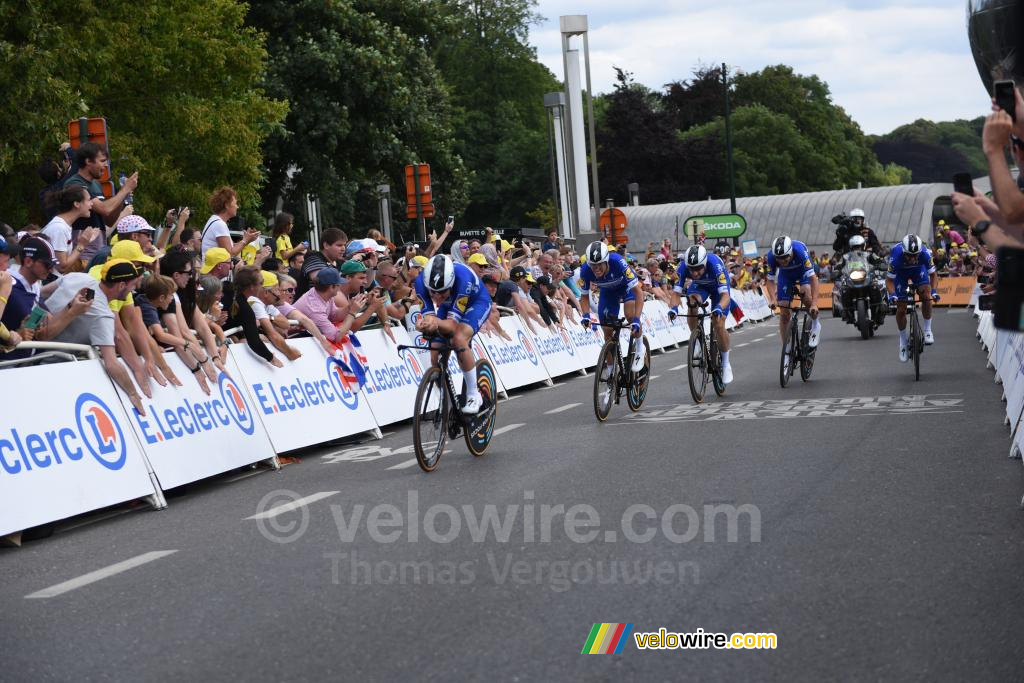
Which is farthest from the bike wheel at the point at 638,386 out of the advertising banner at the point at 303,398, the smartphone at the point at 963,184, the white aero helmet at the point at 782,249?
the smartphone at the point at 963,184

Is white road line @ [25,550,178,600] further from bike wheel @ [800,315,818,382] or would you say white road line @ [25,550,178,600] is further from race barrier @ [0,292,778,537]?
bike wheel @ [800,315,818,382]

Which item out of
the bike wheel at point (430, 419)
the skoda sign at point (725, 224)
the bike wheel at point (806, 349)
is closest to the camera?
the bike wheel at point (430, 419)

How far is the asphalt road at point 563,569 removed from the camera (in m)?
5.34

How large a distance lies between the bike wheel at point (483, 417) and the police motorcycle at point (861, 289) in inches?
601

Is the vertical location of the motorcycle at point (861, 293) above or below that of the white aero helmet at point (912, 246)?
below

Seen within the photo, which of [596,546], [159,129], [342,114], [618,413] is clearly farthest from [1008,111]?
[342,114]

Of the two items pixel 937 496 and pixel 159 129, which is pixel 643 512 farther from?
pixel 159 129

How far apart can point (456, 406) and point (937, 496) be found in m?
4.45

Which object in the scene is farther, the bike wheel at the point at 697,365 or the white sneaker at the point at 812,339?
the white sneaker at the point at 812,339

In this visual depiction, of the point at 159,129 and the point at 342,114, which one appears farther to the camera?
the point at 342,114

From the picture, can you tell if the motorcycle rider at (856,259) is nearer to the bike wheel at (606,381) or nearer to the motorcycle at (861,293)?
the motorcycle at (861,293)

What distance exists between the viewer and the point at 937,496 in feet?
28.5

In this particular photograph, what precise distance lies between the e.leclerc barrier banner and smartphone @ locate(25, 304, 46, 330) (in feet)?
2.53

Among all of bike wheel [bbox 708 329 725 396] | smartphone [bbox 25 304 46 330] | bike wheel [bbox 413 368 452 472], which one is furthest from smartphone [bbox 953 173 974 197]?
bike wheel [bbox 708 329 725 396]
